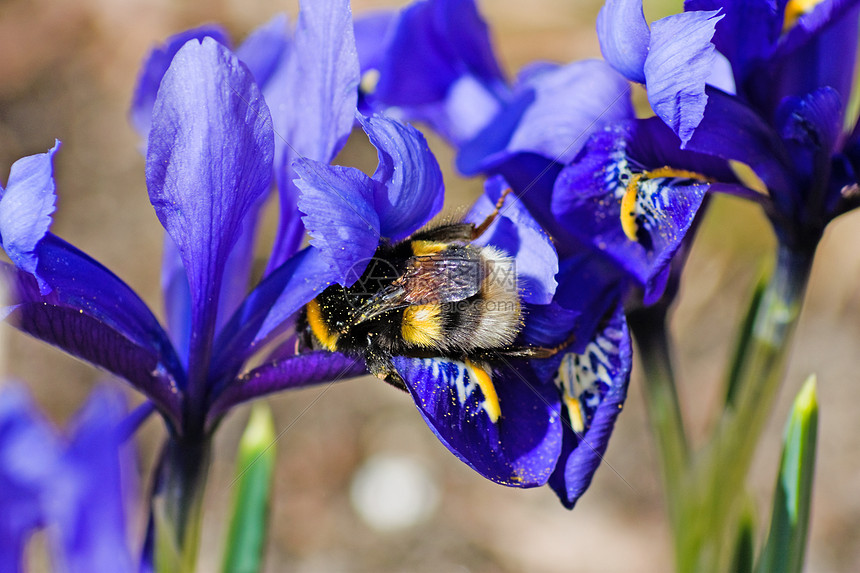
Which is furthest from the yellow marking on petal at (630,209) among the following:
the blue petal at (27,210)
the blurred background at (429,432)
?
the blurred background at (429,432)

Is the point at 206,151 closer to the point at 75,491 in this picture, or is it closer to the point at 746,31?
the point at 75,491

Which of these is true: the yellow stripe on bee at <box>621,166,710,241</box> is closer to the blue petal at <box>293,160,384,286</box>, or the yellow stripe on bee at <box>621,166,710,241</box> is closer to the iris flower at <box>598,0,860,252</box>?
the iris flower at <box>598,0,860,252</box>

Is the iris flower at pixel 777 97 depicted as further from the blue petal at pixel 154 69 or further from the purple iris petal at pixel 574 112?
the blue petal at pixel 154 69

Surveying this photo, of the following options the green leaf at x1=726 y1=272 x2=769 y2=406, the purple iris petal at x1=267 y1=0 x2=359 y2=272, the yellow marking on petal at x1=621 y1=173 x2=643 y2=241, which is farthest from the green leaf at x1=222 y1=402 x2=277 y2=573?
the green leaf at x1=726 y1=272 x2=769 y2=406

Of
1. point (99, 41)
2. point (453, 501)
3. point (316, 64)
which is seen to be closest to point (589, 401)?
point (316, 64)

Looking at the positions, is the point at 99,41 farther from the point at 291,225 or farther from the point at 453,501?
the point at 291,225

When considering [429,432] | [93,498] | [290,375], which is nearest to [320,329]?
[290,375]

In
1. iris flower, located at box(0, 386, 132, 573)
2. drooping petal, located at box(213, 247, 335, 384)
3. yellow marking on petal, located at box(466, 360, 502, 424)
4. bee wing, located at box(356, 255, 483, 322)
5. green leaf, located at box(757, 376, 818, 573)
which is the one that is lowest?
green leaf, located at box(757, 376, 818, 573)
